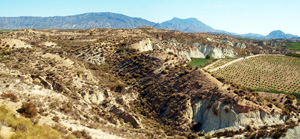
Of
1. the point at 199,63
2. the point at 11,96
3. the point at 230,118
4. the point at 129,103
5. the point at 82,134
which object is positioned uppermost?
the point at 11,96

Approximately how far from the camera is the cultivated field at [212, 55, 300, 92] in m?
55.7

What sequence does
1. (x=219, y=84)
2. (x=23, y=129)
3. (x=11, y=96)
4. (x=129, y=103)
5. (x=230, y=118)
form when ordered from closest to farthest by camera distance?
1. (x=23, y=129)
2. (x=11, y=96)
3. (x=230, y=118)
4. (x=219, y=84)
5. (x=129, y=103)

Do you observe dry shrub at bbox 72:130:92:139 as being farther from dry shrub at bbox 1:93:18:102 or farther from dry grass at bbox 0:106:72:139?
dry shrub at bbox 1:93:18:102

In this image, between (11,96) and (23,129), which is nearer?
(23,129)

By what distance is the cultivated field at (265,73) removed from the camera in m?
55.7

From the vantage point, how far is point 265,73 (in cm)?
6644

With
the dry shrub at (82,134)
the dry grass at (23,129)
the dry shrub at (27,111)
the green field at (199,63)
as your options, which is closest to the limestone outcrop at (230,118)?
the dry shrub at (82,134)

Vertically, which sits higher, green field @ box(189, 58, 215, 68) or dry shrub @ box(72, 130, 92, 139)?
dry shrub @ box(72, 130, 92, 139)

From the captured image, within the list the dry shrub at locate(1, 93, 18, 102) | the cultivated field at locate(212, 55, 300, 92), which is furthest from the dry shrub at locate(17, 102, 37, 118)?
the cultivated field at locate(212, 55, 300, 92)

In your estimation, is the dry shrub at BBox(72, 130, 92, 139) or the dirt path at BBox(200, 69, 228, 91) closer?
the dry shrub at BBox(72, 130, 92, 139)

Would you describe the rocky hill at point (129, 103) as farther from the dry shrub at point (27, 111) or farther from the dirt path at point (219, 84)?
the dirt path at point (219, 84)

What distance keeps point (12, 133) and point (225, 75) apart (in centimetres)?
6392

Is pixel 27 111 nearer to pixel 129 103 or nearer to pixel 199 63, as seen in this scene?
pixel 129 103

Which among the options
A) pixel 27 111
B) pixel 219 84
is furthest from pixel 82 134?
pixel 219 84
